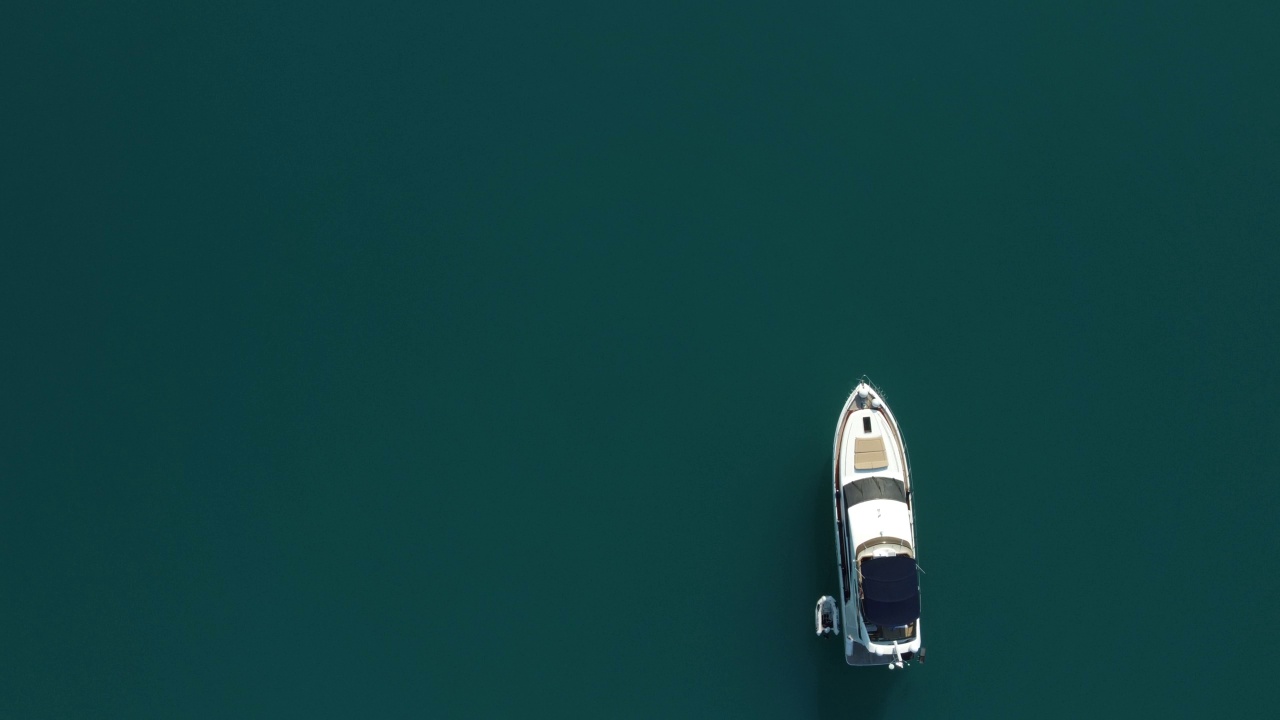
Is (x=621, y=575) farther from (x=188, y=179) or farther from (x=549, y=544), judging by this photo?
(x=188, y=179)

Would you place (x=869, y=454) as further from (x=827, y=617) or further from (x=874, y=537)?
(x=827, y=617)

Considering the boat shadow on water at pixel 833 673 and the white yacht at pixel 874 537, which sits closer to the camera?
the white yacht at pixel 874 537

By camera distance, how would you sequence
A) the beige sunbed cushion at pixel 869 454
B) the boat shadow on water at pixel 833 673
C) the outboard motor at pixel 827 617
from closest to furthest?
the beige sunbed cushion at pixel 869 454, the outboard motor at pixel 827 617, the boat shadow on water at pixel 833 673

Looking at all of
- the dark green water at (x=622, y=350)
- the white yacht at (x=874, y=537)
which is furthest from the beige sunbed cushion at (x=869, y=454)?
the dark green water at (x=622, y=350)

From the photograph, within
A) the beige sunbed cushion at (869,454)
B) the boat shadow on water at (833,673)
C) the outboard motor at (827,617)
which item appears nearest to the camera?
the beige sunbed cushion at (869,454)

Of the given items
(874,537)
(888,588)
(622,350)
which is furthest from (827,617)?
(622,350)

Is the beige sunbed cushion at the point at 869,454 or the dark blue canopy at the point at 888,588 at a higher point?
the beige sunbed cushion at the point at 869,454

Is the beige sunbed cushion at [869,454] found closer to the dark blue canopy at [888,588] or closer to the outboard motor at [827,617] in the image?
the dark blue canopy at [888,588]

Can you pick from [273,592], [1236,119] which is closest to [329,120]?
[273,592]
